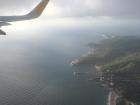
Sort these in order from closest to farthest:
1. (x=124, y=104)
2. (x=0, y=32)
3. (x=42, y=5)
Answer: (x=42, y=5)
(x=0, y=32)
(x=124, y=104)

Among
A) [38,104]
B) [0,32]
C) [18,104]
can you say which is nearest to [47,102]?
[38,104]

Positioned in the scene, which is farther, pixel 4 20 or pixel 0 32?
pixel 0 32

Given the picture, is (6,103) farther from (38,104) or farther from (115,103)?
(115,103)

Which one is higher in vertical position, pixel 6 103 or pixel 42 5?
pixel 42 5

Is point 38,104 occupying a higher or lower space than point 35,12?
lower

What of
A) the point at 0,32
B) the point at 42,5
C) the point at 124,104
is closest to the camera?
the point at 42,5

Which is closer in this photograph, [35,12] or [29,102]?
[35,12]

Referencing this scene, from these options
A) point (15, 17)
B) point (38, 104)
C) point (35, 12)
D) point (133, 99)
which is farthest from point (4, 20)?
point (133, 99)

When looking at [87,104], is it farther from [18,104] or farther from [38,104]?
[18,104]

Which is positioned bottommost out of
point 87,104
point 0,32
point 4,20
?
point 87,104
